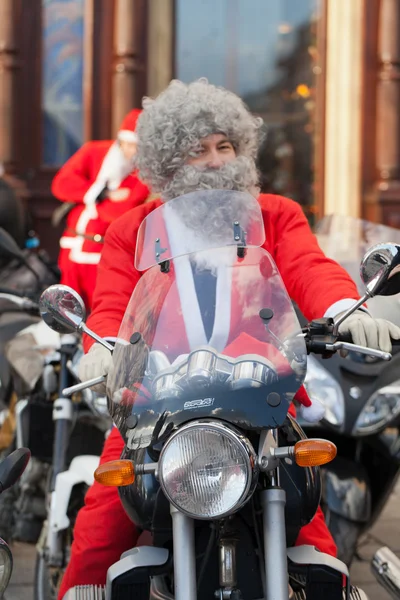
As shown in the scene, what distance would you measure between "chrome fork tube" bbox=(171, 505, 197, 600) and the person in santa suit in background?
13.0ft

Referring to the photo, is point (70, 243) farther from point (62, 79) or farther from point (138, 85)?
point (62, 79)

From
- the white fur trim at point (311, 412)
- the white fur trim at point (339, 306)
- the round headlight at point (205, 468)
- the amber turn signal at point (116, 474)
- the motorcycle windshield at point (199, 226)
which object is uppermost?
the motorcycle windshield at point (199, 226)

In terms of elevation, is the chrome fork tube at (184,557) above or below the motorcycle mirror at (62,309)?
below

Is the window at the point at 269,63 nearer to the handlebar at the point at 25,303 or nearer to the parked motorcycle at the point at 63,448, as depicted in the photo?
the parked motorcycle at the point at 63,448

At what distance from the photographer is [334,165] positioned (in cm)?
916

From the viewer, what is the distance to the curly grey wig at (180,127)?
9.70ft

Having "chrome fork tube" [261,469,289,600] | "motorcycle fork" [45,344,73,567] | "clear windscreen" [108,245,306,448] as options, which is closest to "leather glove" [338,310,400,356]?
"clear windscreen" [108,245,306,448]

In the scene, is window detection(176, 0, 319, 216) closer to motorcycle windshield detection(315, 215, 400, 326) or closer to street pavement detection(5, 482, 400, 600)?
street pavement detection(5, 482, 400, 600)

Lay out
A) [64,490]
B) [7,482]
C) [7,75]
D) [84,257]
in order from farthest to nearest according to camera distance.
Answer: [7,75] → [84,257] → [64,490] → [7,482]

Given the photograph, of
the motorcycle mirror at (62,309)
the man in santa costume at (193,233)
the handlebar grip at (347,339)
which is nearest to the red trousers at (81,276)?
the man in santa costume at (193,233)

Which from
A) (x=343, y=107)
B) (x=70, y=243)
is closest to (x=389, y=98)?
(x=343, y=107)

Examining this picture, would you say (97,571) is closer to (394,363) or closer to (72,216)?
(394,363)

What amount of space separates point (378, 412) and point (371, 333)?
1400 millimetres

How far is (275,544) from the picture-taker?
202cm
